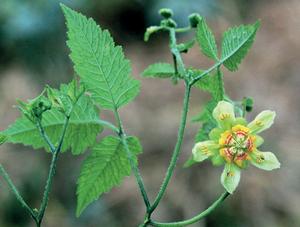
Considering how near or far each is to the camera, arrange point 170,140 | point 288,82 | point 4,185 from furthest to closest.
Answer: point 288,82 < point 170,140 < point 4,185

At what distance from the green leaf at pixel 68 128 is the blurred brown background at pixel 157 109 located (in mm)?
1474

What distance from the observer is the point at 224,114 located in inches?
26.2

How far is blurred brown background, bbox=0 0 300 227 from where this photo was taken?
2330mm

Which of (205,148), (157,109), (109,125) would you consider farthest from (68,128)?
(157,109)

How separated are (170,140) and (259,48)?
101 centimetres

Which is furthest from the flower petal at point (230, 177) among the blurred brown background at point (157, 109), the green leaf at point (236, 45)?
the blurred brown background at point (157, 109)

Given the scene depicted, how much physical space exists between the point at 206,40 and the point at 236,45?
0.03 metres

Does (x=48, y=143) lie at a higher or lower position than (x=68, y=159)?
higher

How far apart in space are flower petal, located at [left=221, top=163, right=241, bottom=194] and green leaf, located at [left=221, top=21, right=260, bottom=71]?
107mm

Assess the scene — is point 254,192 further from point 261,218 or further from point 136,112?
point 136,112

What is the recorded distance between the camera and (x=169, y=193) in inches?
115

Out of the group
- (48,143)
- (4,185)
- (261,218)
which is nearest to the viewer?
(48,143)

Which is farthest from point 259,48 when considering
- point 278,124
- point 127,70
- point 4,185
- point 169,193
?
point 127,70

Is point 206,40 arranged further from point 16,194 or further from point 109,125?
point 16,194
